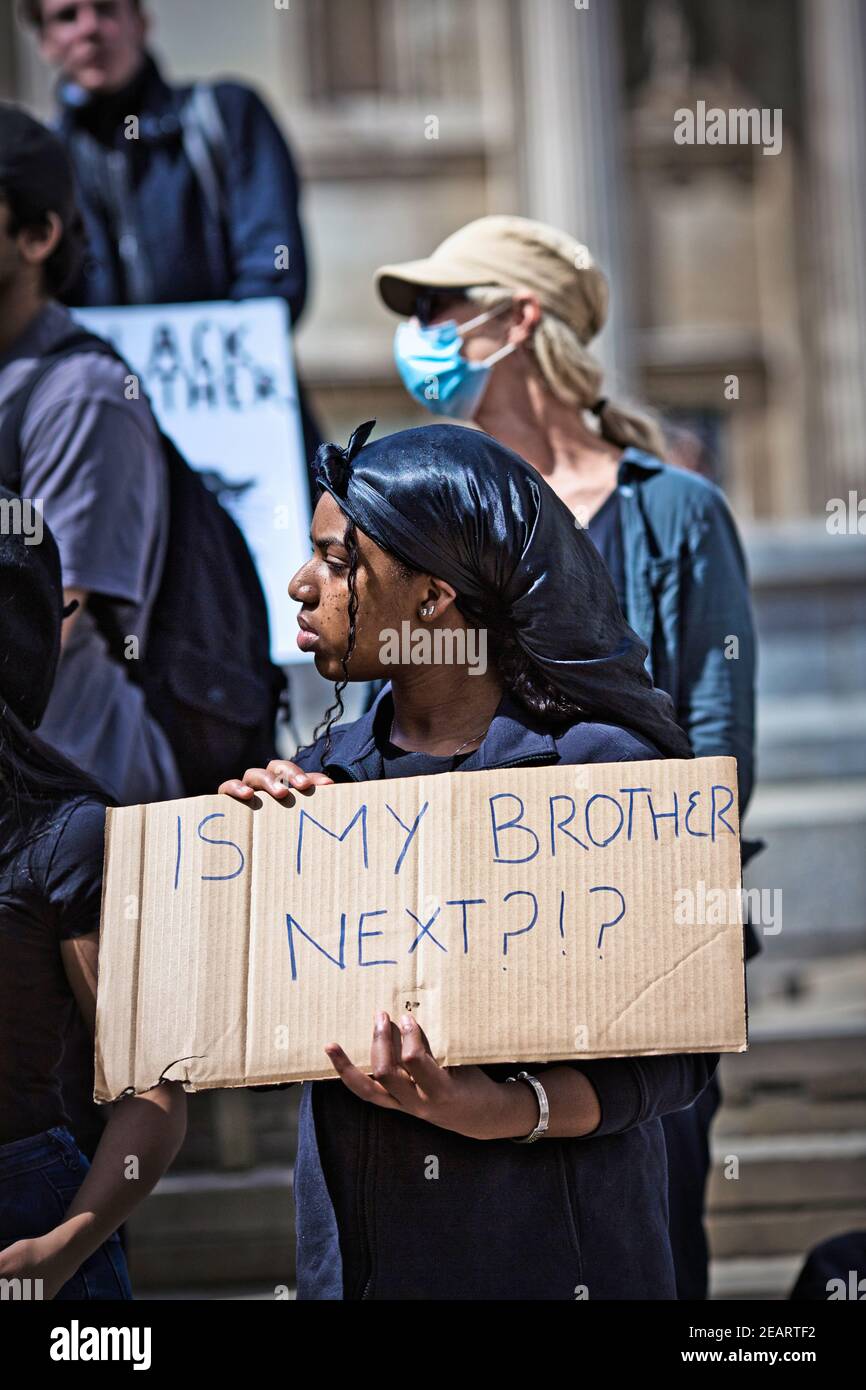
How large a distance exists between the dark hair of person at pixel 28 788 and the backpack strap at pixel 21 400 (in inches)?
33.4

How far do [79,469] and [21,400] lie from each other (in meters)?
0.19

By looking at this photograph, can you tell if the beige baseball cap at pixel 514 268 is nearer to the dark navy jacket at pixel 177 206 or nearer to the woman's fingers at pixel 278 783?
the dark navy jacket at pixel 177 206

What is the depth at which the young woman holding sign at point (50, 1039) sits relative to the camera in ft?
8.34

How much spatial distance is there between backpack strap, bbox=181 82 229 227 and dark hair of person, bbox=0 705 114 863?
2243mm

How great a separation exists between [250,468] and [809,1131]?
116 inches

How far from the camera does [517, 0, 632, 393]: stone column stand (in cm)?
1827

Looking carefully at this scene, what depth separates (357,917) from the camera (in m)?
2.40

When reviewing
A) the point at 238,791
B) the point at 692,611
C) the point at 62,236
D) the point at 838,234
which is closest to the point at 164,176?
the point at 62,236

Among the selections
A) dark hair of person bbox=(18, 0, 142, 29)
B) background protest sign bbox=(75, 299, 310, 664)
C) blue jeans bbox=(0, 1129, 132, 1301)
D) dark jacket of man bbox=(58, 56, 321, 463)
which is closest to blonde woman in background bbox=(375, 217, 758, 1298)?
background protest sign bbox=(75, 299, 310, 664)

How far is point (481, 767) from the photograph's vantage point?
96.7 inches

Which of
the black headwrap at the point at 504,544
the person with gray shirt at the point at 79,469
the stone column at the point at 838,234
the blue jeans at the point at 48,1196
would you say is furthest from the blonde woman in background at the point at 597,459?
the stone column at the point at 838,234

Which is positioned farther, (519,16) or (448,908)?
(519,16)
